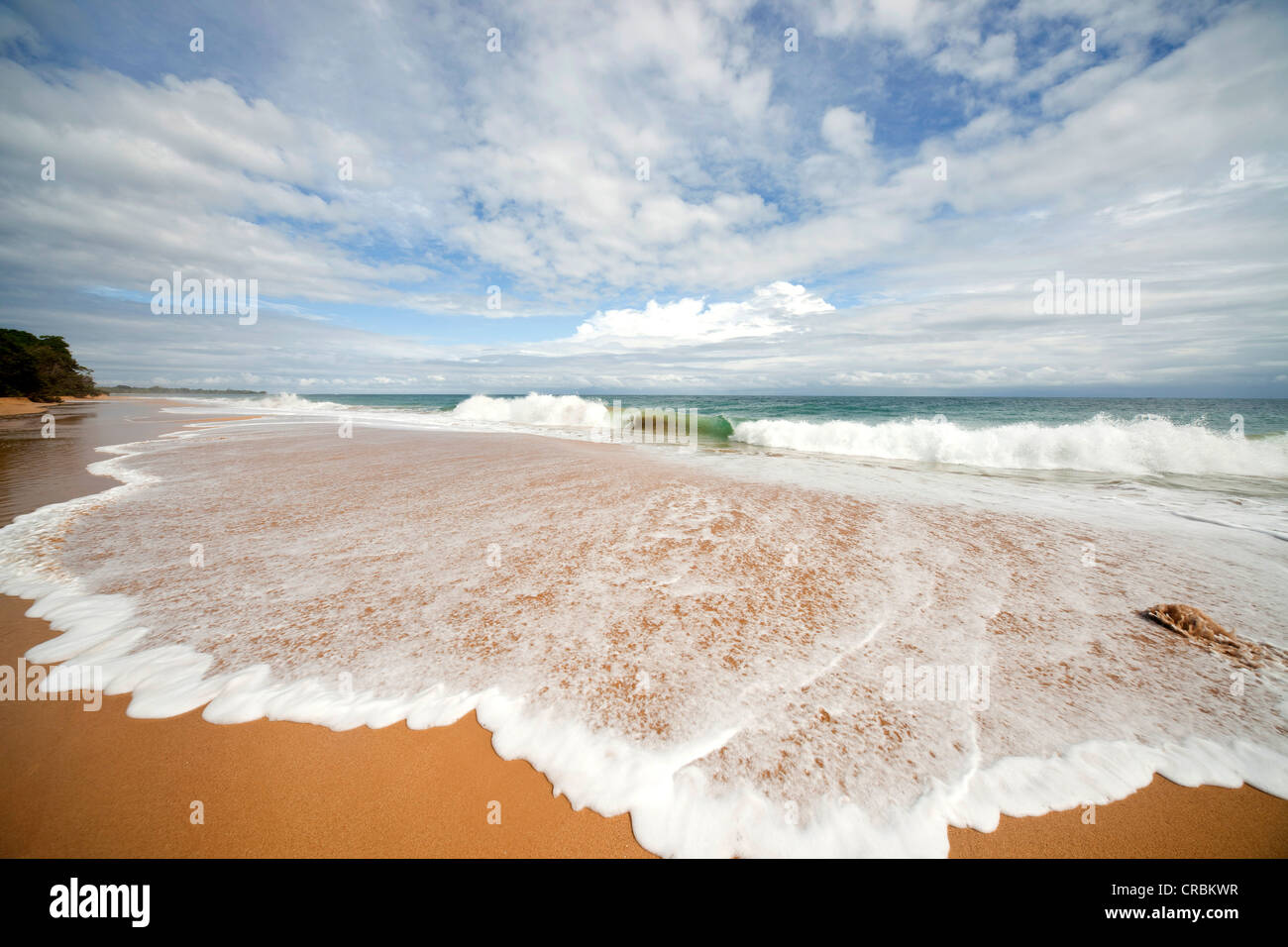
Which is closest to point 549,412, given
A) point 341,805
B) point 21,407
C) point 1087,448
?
point 1087,448

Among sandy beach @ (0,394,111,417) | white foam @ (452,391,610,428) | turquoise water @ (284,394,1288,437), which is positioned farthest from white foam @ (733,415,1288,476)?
sandy beach @ (0,394,111,417)

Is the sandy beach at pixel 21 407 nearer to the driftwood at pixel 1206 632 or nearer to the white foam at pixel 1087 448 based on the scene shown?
the white foam at pixel 1087 448

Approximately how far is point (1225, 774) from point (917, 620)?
1677 mm

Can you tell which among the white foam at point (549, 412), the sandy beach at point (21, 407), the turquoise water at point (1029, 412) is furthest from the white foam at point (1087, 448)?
the sandy beach at point (21, 407)

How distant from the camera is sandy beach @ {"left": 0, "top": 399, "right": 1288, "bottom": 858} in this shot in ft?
6.70

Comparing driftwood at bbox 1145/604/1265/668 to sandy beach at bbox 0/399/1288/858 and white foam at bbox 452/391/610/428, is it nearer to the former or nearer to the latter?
sandy beach at bbox 0/399/1288/858

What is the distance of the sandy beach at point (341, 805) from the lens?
2041mm

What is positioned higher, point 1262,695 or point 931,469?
point 931,469

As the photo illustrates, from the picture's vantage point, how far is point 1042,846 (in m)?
2.05

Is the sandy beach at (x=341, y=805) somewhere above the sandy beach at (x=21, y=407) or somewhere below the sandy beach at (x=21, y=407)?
below

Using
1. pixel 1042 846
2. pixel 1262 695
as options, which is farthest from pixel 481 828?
pixel 1262 695

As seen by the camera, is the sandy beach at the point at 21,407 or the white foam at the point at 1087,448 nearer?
the white foam at the point at 1087,448

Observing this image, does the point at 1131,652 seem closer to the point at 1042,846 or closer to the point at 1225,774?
the point at 1225,774

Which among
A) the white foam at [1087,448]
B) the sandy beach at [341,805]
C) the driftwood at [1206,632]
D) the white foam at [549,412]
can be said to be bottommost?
the sandy beach at [341,805]
